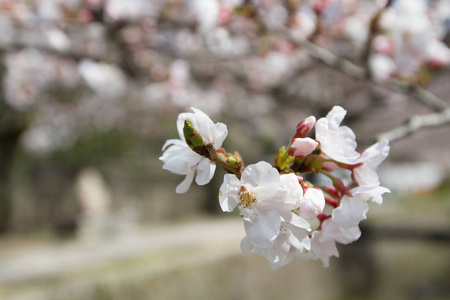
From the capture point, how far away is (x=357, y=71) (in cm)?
149

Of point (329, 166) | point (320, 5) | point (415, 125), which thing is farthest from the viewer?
point (320, 5)

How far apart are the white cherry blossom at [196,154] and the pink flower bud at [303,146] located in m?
0.12

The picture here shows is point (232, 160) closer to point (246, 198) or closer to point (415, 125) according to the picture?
point (246, 198)

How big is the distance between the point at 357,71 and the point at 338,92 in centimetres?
204

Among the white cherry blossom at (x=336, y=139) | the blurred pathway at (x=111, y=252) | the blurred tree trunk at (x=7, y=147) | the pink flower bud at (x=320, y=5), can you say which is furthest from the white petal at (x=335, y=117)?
the blurred tree trunk at (x=7, y=147)

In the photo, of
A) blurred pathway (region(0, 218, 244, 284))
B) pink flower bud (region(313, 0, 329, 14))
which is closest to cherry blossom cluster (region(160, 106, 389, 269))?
pink flower bud (region(313, 0, 329, 14))

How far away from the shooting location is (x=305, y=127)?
70 centimetres

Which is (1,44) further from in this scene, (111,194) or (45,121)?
(111,194)

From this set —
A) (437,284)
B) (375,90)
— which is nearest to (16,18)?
(375,90)

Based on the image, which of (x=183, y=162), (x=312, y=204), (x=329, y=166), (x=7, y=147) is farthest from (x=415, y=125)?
(x=7, y=147)

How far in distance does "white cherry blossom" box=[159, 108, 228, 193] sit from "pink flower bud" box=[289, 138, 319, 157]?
117 mm

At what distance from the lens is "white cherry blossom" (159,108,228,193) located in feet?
2.05

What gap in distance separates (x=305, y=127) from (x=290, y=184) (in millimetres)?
121

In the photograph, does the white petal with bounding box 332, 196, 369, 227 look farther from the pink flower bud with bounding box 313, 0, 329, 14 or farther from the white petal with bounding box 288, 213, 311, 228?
the pink flower bud with bounding box 313, 0, 329, 14
